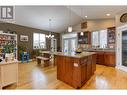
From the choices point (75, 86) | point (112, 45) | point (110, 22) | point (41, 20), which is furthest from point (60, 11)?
point (75, 86)

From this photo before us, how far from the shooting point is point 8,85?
3.40 m

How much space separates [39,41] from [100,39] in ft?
15.5

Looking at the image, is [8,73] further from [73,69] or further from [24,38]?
[24,38]

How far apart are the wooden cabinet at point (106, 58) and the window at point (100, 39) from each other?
0.90m

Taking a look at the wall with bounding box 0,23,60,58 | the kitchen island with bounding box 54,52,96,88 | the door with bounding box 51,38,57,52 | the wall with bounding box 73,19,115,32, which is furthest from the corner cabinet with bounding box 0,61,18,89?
the door with bounding box 51,38,57,52

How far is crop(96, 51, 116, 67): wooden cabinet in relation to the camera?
248 inches

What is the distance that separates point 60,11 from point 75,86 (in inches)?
189

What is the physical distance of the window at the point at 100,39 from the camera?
7578mm

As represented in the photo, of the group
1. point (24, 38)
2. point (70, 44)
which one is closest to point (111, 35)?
point (70, 44)

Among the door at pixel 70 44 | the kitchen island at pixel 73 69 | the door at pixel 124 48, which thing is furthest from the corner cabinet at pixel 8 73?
the door at pixel 70 44

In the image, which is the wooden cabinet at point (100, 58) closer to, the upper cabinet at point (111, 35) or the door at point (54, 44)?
the upper cabinet at point (111, 35)

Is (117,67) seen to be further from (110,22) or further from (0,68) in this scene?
(0,68)

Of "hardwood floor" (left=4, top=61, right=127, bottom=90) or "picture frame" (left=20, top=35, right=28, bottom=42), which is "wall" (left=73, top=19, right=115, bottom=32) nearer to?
"hardwood floor" (left=4, top=61, right=127, bottom=90)
